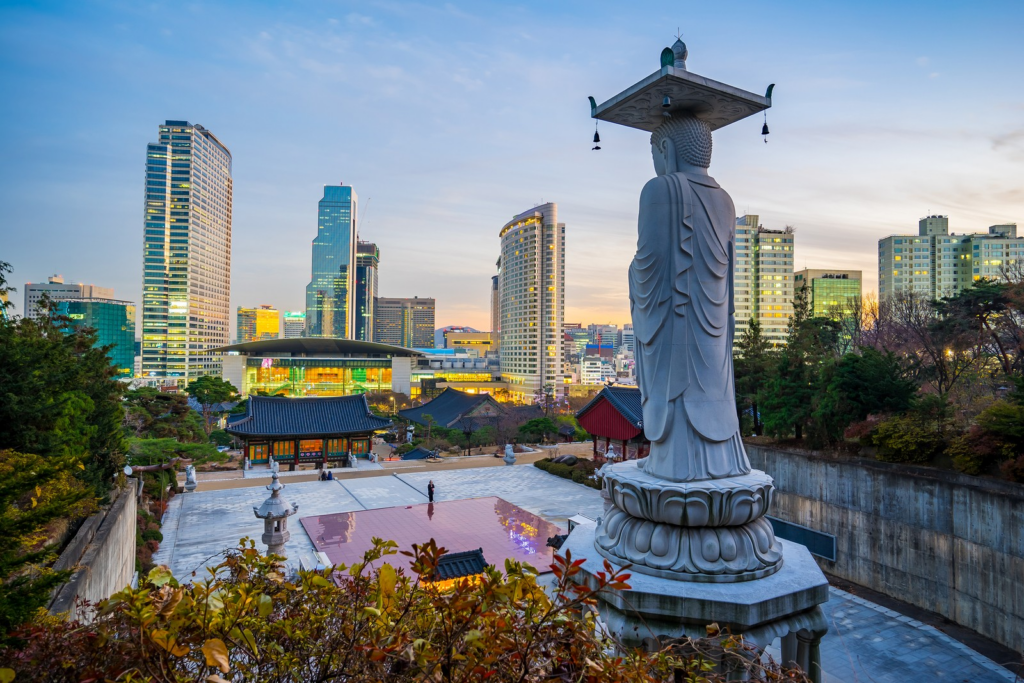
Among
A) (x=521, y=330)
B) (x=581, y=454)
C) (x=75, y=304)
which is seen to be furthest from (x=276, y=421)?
(x=75, y=304)

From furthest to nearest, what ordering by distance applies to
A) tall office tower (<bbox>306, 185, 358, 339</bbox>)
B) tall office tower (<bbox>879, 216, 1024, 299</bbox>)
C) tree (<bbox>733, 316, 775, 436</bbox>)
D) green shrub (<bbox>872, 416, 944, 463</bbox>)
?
tall office tower (<bbox>306, 185, 358, 339</bbox>)
tall office tower (<bbox>879, 216, 1024, 299</bbox>)
tree (<bbox>733, 316, 775, 436</bbox>)
green shrub (<bbox>872, 416, 944, 463</bbox>)

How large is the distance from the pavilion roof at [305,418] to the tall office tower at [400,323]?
15887cm

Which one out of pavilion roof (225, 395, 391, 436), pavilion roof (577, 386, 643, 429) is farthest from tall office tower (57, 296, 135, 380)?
pavilion roof (577, 386, 643, 429)

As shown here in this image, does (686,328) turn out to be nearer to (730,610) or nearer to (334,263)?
(730,610)

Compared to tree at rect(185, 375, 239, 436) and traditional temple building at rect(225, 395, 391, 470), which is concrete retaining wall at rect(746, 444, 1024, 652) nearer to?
traditional temple building at rect(225, 395, 391, 470)

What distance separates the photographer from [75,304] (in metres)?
74.0

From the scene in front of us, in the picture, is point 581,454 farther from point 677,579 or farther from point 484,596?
point 484,596

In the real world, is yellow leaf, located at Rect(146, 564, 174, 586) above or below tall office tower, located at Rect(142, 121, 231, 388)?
below

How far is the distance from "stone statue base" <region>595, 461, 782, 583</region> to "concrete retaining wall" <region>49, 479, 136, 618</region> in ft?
16.5

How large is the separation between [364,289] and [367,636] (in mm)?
173429

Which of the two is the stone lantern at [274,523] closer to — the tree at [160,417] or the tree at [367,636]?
the tree at [367,636]

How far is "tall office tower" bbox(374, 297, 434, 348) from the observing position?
18362 centimetres

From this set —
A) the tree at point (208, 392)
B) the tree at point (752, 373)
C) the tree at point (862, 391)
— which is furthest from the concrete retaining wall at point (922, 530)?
the tree at point (208, 392)

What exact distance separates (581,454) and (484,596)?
23.7m
